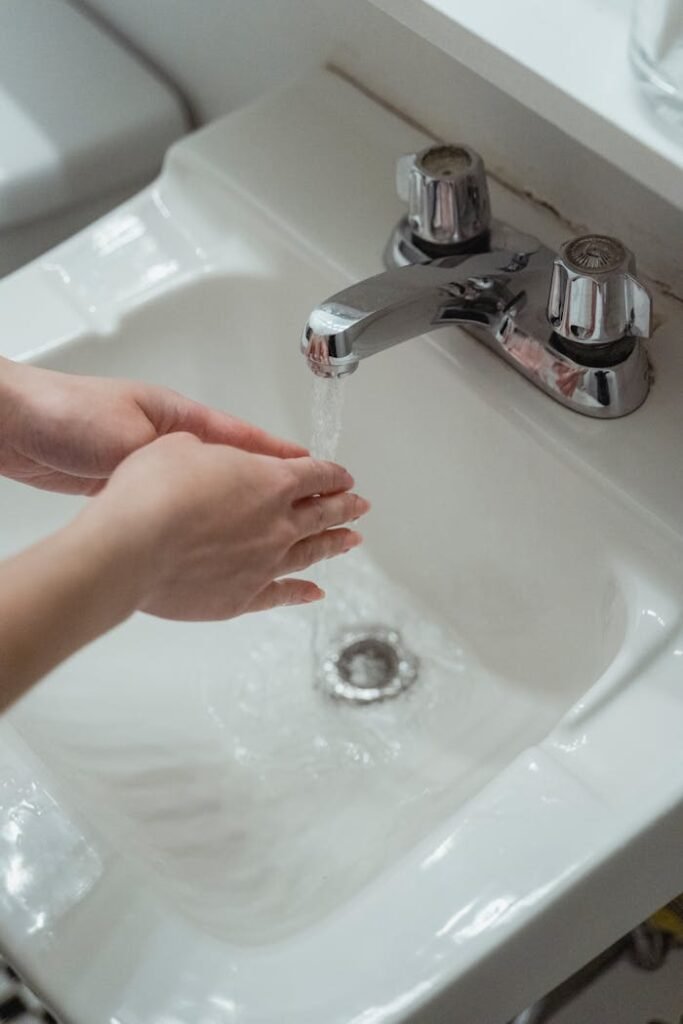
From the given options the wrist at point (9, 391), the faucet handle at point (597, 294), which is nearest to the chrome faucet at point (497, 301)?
the faucet handle at point (597, 294)

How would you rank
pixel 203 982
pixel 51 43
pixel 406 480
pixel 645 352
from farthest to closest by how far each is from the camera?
pixel 51 43 → pixel 406 480 → pixel 645 352 → pixel 203 982

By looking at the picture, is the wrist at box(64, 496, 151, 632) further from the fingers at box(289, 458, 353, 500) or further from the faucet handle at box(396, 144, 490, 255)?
the faucet handle at box(396, 144, 490, 255)

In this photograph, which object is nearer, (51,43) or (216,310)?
(216,310)

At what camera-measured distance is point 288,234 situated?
748 mm

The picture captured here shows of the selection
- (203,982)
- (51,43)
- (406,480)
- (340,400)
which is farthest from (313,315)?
(51,43)

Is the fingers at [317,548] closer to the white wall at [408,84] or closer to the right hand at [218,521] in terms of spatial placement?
the right hand at [218,521]

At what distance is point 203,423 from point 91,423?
0.06 m

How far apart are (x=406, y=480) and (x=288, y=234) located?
0.16m

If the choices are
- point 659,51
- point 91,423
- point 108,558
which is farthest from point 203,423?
point 659,51

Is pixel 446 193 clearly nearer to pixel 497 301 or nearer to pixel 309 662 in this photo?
pixel 497 301

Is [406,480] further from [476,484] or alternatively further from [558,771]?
[558,771]

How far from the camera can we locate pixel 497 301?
2.12ft

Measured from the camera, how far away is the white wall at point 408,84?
71 centimetres

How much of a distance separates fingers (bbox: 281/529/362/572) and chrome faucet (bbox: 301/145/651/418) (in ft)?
0.25
